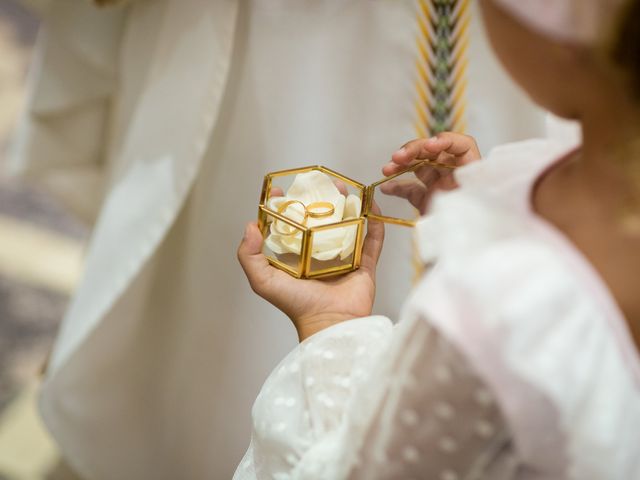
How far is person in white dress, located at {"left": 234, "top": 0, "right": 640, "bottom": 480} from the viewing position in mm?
296

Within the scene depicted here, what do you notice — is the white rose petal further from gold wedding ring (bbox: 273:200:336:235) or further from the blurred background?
the blurred background

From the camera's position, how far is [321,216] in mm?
480

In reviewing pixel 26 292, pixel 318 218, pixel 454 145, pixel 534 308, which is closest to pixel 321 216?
pixel 318 218

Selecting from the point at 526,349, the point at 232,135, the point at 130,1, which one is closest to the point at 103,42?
the point at 130,1

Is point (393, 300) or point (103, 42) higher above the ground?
point (103, 42)

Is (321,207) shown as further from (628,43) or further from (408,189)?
(628,43)

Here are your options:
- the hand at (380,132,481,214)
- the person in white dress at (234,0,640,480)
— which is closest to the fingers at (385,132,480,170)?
the hand at (380,132,481,214)

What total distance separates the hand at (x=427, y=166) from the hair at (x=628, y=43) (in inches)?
7.8

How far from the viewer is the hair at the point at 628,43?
28cm

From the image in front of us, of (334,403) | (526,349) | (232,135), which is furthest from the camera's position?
(232,135)

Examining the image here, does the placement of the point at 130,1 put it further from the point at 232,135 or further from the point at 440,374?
the point at 440,374

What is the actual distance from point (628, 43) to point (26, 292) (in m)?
1.02

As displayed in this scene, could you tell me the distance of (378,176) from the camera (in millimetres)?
541

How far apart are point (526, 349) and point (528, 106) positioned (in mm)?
324
